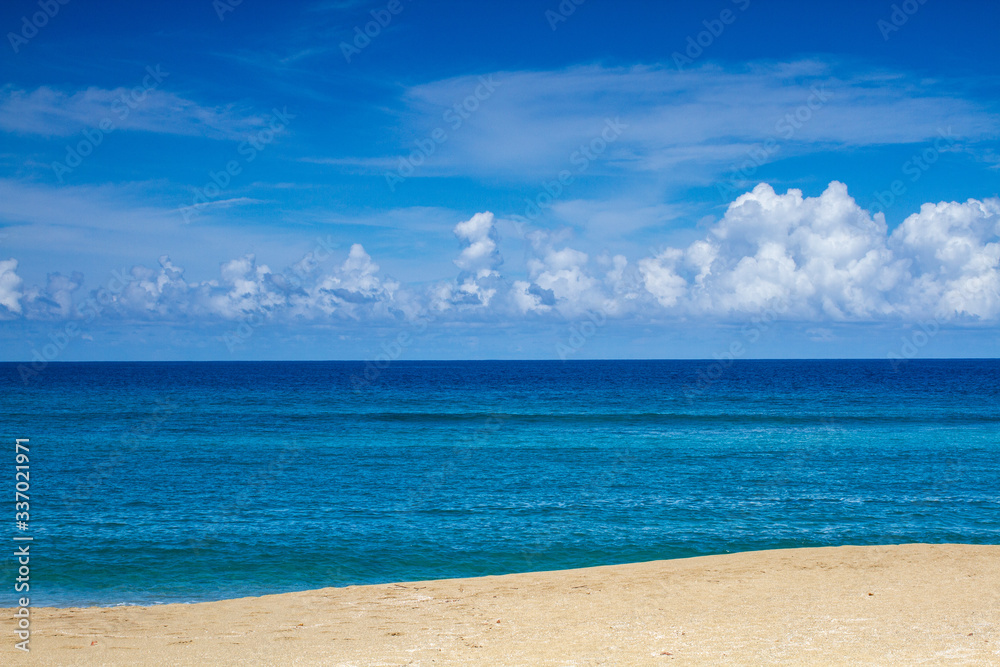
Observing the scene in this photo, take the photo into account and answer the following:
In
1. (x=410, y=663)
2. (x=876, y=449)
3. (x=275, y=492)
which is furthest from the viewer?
(x=876, y=449)

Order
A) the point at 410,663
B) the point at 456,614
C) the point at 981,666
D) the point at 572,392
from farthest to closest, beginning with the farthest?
the point at 572,392 → the point at 456,614 → the point at 410,663 → the point at 981,666

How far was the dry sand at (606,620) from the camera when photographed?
10781 mm

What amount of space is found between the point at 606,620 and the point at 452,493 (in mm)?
14225

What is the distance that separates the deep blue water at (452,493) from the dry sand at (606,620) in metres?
2.47

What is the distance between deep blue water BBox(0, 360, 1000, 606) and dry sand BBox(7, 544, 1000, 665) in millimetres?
2467

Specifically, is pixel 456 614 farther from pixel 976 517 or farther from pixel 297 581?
pixel 976 517

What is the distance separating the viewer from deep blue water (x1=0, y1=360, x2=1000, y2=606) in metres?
18.6

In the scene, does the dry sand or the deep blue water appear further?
the deep blue water

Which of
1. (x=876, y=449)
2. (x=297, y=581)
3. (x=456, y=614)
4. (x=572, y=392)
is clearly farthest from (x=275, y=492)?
(x=572, y=392)

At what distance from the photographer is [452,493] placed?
87.2ft

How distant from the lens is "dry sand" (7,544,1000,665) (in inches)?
424

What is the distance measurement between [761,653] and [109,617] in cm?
1199

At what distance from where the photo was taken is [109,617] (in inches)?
549

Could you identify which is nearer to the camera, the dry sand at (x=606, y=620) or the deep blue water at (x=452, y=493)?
the dry sand at (x=606, y=620)
